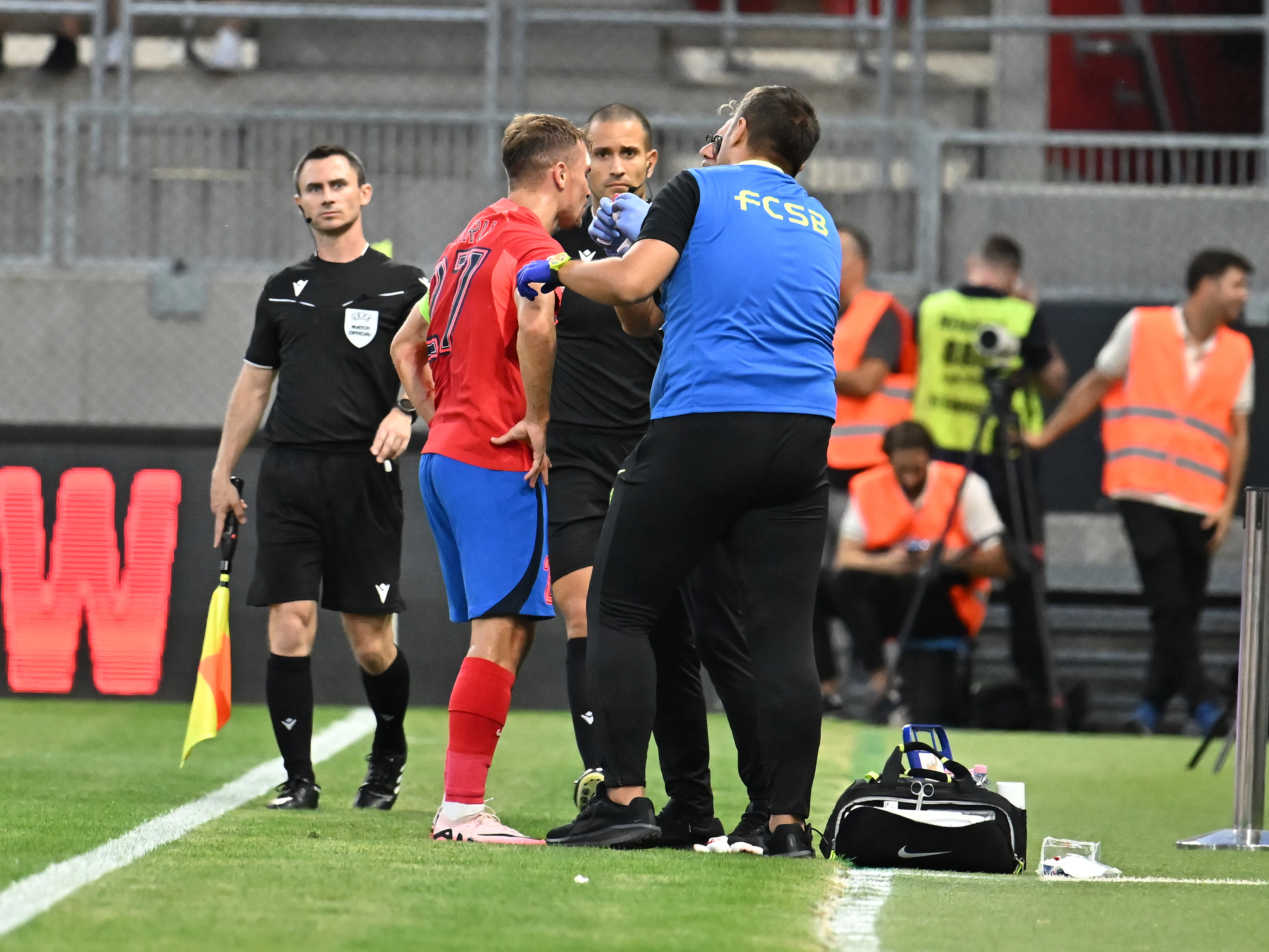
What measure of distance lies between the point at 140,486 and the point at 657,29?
7559 mm

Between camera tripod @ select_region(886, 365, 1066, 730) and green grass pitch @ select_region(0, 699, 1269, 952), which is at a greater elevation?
camera tripod @ select_region(886, 365, 1066, 730)

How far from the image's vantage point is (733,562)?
5.02 m

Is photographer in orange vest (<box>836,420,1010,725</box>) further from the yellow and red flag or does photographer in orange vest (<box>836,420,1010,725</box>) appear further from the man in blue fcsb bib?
the man in blue fcsb bib

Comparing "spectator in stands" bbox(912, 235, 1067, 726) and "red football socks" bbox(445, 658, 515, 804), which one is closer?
"red football socks" bbox(445, 658, 515, 804)

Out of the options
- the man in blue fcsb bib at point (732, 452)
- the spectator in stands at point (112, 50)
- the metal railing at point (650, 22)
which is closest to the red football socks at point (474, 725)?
the man in blue fcsb bib at point (732, 452)

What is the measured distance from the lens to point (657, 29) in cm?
1600

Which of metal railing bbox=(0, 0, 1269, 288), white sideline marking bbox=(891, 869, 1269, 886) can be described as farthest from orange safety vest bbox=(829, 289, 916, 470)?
white sideline marking bbox=(891, 869, 1269, 886)

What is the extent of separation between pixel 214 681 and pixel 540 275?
7.09 feet

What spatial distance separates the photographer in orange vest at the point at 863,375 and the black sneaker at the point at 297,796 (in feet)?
15.5

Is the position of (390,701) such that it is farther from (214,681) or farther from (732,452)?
(732,452)

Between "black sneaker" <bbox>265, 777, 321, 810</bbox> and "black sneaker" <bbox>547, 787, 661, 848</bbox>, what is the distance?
1.28 m

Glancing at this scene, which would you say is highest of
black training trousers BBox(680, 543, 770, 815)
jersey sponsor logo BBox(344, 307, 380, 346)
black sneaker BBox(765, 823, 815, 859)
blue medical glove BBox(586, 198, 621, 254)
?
blue medical glove BBox(586, 198, 621, 254)

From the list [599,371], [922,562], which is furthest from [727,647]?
[922,562]

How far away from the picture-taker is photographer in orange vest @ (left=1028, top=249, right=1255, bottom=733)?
32.9 feet
